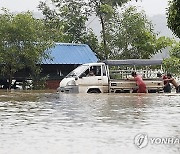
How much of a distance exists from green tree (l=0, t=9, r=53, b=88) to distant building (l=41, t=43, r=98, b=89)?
1849 mm

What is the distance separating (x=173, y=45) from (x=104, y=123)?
24.4 meters

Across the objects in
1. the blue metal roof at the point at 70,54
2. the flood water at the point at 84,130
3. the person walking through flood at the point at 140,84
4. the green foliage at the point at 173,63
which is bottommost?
the flood water at the point at 84,130

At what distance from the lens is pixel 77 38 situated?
38.2 meters

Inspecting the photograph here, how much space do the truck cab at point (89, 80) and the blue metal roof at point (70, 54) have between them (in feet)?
28.1

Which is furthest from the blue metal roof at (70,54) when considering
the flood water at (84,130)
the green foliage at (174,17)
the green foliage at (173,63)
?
the green foliage at (174,17)

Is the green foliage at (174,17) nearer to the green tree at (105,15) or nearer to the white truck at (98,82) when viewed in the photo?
the white truck at (98,82)

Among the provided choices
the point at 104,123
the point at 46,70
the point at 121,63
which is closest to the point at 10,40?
the point at 46,70

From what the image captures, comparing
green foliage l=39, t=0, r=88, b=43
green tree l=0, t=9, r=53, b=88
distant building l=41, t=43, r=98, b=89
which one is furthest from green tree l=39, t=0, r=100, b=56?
green tree l=0, t=9, r=53, b=88

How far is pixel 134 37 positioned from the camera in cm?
3522

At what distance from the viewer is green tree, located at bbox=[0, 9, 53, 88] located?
29578 mm

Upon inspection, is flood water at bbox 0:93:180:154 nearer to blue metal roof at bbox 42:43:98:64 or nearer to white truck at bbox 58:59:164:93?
white truck at bbox 58:59:164:93

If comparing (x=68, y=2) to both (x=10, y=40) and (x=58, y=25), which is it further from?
(x=10, y=40)

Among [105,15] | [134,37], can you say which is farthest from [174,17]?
[105,15]

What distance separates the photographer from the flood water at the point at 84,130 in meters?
7.35
